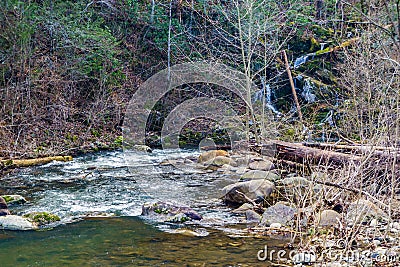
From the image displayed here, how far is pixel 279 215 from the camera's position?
19.7 feet

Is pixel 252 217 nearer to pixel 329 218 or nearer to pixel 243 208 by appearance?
pixel 243 208

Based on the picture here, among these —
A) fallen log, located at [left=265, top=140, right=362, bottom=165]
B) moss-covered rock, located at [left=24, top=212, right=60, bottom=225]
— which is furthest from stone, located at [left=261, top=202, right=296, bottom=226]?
moss-covered rock, located at [left=24, top=212, right=60, bottom=225]

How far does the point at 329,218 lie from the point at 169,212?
7.74 ft

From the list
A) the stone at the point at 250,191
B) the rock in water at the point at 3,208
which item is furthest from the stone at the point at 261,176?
the rock in water at the point at 3,208

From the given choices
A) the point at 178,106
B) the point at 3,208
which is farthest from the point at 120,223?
the point at 178,106

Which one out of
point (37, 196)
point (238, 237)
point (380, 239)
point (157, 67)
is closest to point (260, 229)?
point (238, 237)

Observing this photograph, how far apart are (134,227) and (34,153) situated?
253 inches

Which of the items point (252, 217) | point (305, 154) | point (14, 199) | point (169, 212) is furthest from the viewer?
point (305, 154)

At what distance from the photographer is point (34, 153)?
37.6 feet

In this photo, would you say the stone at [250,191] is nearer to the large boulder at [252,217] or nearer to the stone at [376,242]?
the large boulder at [252,217]

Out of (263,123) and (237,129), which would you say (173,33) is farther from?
(263,123)

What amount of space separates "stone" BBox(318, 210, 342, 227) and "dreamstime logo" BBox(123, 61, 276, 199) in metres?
7.57

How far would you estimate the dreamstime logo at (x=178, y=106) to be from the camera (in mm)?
14070

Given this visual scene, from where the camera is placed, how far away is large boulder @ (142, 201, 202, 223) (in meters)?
6.36
